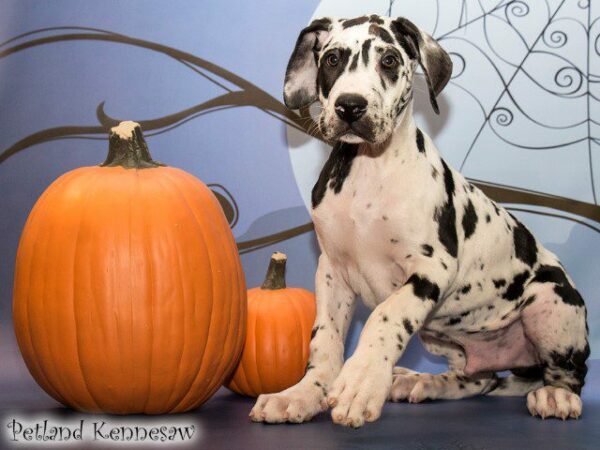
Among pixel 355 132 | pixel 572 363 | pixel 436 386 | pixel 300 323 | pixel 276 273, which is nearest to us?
pixel 355 132

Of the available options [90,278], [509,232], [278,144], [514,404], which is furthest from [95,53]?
[514,404]

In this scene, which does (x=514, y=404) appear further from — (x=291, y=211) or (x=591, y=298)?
(x=291, y=211)

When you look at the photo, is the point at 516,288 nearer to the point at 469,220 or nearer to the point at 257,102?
the point at 469,220

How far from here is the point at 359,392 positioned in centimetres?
296

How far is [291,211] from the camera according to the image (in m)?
5.03

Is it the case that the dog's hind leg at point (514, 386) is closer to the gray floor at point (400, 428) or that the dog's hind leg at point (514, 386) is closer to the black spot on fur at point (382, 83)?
the gray floor at point (400, 428)

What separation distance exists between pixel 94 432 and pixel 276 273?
1.37 m

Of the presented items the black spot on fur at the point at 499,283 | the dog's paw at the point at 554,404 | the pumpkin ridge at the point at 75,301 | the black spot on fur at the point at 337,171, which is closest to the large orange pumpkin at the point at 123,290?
the pumpkin ridge at the point at 75,301

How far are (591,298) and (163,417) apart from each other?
257 cm

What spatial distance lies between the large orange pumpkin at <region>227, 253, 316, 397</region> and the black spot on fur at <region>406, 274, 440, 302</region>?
0.83m

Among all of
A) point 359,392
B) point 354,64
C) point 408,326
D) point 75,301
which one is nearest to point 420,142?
point 354,64

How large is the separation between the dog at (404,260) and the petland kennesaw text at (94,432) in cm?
32

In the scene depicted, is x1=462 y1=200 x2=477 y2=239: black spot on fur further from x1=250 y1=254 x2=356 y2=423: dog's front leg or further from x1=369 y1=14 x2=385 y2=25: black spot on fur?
x1=369 y1=14 x2=385 y2=25: black spot on fur

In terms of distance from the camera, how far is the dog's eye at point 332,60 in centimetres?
354
